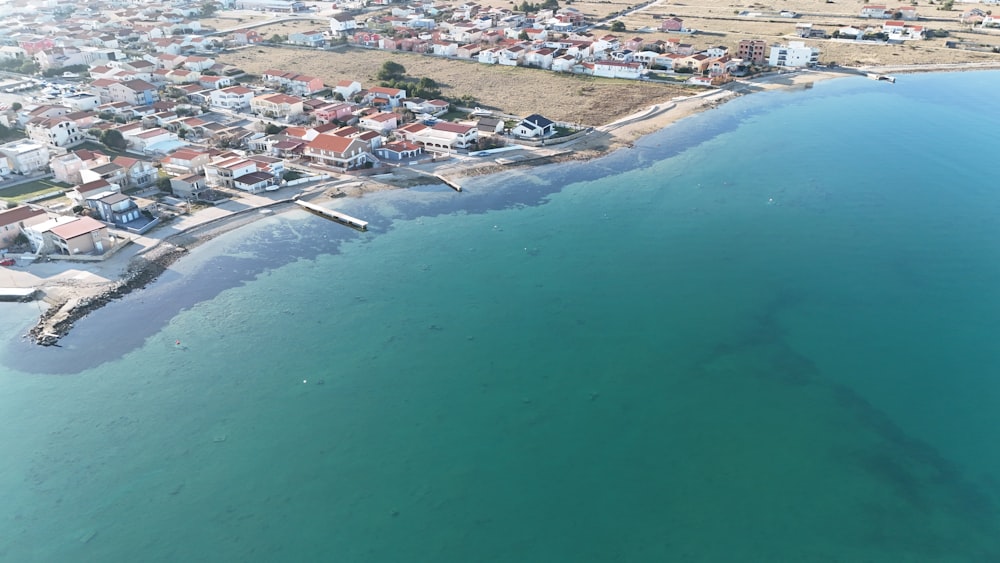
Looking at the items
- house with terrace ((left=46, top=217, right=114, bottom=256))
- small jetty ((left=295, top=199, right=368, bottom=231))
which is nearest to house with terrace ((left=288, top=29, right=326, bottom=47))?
small jetty ((left=295, top=199, right=368, bottom=231))

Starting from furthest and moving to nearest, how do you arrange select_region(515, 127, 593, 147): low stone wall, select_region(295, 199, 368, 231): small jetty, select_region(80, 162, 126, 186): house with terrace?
select_region(515, 127, 593, 147): low stone wall, select_region(80, 162, 126, 186): house with terrace, select_region(295, 199, 368, 231): small jetty

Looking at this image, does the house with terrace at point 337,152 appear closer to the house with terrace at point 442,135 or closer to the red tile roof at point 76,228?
the house with terrace at point 442,135

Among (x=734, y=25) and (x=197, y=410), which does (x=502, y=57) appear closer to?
(x=734, y=25)

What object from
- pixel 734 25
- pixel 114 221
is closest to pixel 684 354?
pixel 114 221

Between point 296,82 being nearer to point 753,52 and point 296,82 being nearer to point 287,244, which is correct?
point 287,244

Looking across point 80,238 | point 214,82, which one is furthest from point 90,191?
point 214,82

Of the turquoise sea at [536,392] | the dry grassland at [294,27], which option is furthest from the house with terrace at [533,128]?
the dry grassland at [294,27]

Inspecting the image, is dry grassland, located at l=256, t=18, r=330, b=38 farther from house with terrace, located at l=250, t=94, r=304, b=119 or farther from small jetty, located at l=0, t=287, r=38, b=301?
small jetty, located at l=0, t=287, r=38, b=301

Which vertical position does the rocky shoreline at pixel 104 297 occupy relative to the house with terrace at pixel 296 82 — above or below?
below
